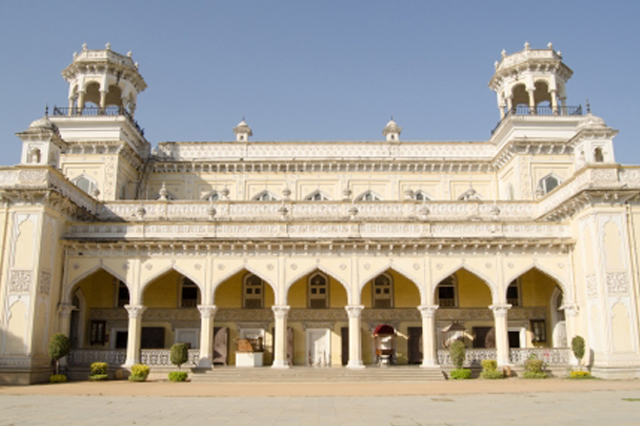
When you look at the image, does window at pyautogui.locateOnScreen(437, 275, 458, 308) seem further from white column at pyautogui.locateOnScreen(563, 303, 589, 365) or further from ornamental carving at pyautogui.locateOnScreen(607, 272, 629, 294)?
ornamental carving at pyautogui.locateOnScreen(607, 272, 629, 294)

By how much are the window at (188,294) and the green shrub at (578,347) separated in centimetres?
1764

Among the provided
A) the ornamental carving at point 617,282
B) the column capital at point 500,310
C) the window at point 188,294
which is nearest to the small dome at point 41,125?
the window at point 188,294

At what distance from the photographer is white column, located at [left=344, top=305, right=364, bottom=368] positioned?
2577 cm

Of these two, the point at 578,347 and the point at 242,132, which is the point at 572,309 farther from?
the point at 242,132

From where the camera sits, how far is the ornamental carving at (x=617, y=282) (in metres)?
23.9

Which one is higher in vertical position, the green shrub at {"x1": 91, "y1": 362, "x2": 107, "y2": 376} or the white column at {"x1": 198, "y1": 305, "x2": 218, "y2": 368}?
the white column at {"x1": 198, "y1": 305, "x2": 218, "y2": 368}

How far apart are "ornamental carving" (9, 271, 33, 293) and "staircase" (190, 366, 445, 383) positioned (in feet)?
25.0

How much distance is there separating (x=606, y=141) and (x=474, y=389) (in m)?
13.4

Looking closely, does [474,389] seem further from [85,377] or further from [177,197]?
[177,197]

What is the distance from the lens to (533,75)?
115 feet

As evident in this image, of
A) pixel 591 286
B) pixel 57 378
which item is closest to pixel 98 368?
pixel 57 378

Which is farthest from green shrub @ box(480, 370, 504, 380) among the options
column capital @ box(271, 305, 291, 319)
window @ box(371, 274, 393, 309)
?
column capital @ box(271, 305, 291, 319)

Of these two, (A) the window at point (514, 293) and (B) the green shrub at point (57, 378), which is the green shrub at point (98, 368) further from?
(A) the window at point (514, 293)

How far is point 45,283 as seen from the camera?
25078mm
